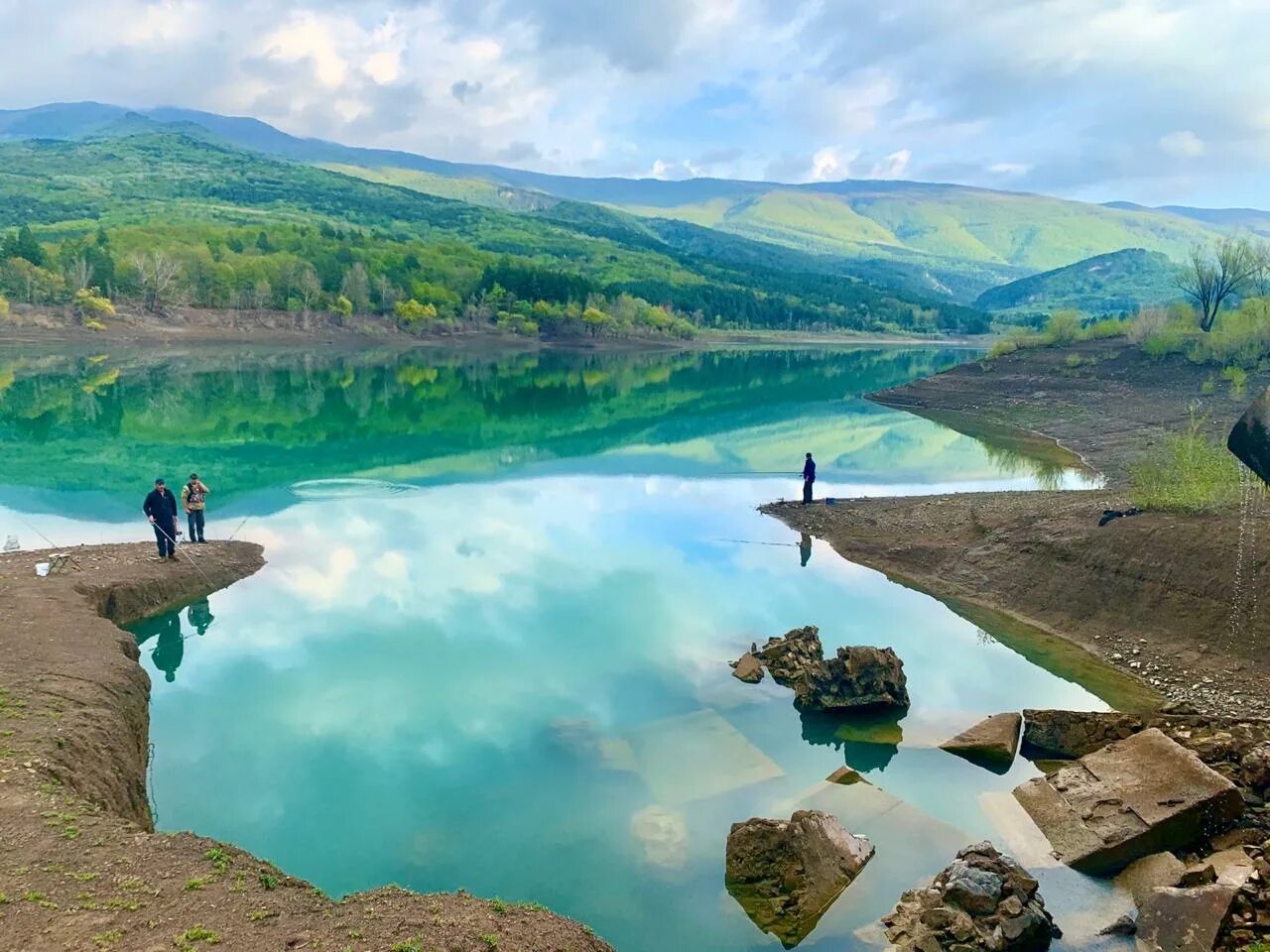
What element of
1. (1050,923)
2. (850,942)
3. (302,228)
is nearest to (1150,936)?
(1050,923)

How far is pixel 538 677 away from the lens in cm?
2094

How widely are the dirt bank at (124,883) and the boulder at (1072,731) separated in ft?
38.1

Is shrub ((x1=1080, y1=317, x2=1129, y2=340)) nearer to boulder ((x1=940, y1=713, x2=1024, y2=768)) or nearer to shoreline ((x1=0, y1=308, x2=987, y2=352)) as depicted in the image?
shoreline ((x1=0, y1=308, x2=987, y2=352))

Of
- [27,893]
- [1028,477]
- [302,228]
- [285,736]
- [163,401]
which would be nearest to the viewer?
[27,893]

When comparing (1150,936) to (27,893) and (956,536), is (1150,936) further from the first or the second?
(956,536)

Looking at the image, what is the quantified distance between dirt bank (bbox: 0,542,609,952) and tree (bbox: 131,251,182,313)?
127177 mm

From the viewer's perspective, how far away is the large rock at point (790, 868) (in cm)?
1277

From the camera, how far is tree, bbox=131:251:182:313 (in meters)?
125

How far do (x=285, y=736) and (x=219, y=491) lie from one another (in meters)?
24.2

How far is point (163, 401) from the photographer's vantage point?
224ft

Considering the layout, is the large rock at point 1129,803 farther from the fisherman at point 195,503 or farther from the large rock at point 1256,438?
the fisherman at point 195,503

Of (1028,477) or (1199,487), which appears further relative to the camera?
(1028,477)

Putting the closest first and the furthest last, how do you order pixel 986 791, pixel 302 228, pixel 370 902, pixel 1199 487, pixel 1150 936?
pixel 370 902 → pixel 1150 936 → pixel 986 791 → pixel 1199 487 → pixel 302 228

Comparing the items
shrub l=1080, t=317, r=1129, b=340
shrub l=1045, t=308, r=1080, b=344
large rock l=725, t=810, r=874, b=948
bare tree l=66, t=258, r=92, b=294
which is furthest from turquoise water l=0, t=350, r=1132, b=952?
bare tree l=66, t=258, r=92, b=294
